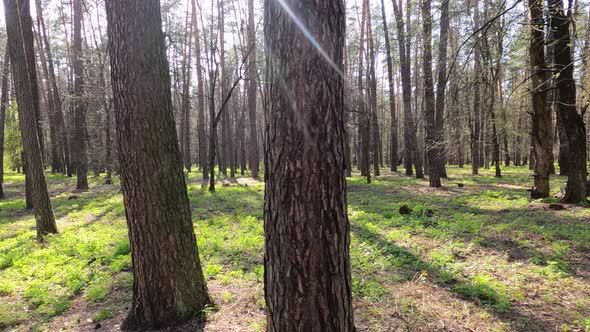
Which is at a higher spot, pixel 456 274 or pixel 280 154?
pixel 280 154

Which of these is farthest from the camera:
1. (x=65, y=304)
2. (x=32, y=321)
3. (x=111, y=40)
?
(x=65, y=304)

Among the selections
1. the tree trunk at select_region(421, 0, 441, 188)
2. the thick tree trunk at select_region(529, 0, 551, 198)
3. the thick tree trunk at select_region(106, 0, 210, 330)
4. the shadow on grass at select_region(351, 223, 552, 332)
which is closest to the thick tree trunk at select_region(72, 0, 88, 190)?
the thick tree trunk at select_region(106, 0, 210, 330)

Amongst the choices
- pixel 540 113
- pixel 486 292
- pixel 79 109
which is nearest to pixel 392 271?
pixel 486 292

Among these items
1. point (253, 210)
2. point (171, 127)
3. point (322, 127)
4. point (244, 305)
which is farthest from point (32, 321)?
point (253, 210)

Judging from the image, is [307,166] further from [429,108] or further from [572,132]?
[429,108]

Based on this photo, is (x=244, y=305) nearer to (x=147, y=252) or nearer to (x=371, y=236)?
(x=147, y=252)

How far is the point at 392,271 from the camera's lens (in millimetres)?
4332

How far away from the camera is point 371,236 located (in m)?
5.91

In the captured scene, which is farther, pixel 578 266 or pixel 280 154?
pixel 578 266

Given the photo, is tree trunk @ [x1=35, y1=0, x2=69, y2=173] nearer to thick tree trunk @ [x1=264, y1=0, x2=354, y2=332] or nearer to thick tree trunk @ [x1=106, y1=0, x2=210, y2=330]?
thick tree trunk @ [x1=106, y1=0, x2=210, y2=330]

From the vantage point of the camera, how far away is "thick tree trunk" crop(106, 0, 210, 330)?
2.87 metres

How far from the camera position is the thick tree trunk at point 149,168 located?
2871 millimetres

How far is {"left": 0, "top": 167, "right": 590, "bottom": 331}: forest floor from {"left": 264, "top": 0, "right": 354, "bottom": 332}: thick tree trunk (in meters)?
1.57

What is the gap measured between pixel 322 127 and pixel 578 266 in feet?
15.1
